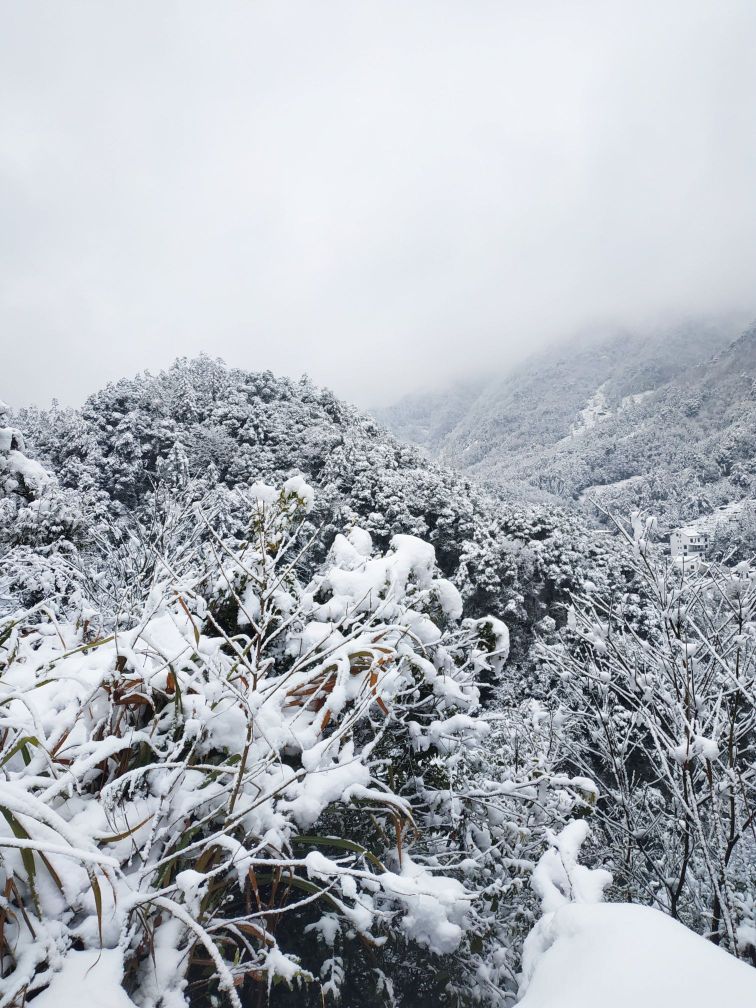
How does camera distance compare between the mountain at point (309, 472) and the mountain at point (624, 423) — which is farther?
the mountain at point (624, 423)

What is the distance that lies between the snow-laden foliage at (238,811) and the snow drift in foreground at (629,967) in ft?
0.83

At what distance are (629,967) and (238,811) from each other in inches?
28.8

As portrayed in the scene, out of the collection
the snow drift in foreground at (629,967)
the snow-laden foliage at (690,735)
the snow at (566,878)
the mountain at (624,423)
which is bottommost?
the mountain at (624,423)

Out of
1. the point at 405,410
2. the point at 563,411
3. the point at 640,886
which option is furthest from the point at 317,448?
the point at 405,410

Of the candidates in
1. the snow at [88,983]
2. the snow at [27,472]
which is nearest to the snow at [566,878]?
the snow at [88,983]

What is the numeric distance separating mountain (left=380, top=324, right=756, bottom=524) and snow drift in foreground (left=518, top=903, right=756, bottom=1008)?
3.62 meters

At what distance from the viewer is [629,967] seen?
801 mm

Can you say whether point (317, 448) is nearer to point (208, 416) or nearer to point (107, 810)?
point (208, 416)

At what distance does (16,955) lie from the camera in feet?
2.82

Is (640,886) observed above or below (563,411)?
above

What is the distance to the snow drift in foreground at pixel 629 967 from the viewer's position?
2.39ft

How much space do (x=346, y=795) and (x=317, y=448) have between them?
23.9 m

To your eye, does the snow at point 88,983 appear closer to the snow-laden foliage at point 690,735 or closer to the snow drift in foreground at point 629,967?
the snow drift in foreground at point 629,967

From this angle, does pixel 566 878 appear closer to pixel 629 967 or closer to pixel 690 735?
pixel 629 967
